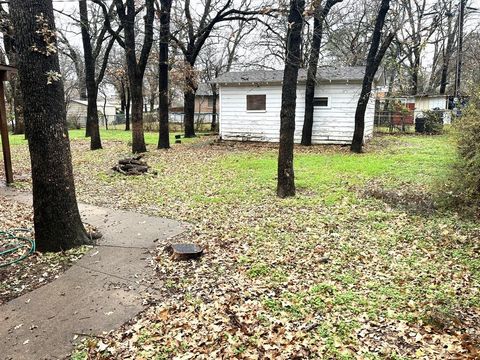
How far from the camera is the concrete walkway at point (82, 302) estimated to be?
10.2 ft

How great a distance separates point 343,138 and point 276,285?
1333 centimetres

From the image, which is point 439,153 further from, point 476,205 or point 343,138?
point 476,205

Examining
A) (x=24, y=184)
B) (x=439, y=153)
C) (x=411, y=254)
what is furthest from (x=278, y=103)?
(x=411, y=254)

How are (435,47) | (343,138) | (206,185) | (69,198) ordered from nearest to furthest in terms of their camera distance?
(69,198) < (206,185) < (343,138) < (435,47)

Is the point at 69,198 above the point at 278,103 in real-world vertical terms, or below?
below

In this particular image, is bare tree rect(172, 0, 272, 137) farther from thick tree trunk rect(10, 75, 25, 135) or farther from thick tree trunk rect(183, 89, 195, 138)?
thick tree trunk rect(10, 75, 25, 135)

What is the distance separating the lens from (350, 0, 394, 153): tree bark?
493 inches

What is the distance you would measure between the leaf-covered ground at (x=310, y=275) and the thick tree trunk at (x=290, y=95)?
1.55 ft

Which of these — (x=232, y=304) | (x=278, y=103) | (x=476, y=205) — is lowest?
(x=232, y=304)

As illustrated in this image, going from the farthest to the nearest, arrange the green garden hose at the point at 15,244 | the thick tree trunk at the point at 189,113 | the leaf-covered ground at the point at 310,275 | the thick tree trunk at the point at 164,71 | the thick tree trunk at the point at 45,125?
1. the thick tree trunk at the point at 189,113
2. the thick tree trunk at the point at 164,71
3. the green garden hose at the point at 15,244
4. the thick tree trunk at the point at 45,125
5. the leaf-covered ground at the point at 310,275

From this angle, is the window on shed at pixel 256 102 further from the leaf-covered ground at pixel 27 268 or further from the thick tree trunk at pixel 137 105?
the leaf-covered ground at pixel 27 268

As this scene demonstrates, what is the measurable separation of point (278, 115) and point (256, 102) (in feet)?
4.23

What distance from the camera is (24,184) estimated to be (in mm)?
9188

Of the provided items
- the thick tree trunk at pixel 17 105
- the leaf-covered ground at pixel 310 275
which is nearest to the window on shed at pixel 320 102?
the leaf-covered ground at pixel 310 275
